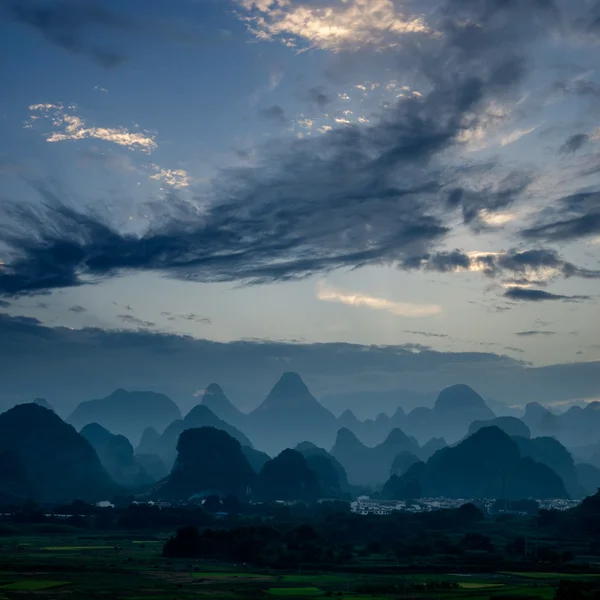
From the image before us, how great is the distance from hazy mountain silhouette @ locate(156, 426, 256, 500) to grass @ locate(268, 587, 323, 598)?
10826cm

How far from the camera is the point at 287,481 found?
16238 cm

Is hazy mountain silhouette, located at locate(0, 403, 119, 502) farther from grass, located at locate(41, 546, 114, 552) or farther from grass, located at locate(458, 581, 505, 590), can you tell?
grass, located at locate(458, 581, 505, 590)

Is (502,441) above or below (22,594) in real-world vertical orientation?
above

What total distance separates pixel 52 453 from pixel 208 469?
136 feet

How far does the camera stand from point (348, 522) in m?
95.6

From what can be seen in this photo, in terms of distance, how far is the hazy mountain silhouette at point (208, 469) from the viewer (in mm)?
159500

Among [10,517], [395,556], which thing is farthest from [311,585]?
[10,517]

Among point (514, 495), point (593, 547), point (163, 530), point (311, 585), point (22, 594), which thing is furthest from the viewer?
point (514, 495)

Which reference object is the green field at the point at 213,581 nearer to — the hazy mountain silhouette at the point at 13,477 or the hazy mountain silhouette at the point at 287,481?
the hazy mountain silhouette at the point at 13,477

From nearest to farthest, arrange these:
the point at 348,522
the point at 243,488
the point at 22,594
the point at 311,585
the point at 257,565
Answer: the point at 22,594 < the point at 311,585 < the point at 257,565 < the point at 348,522 < the point at 243,488

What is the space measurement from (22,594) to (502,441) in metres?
160

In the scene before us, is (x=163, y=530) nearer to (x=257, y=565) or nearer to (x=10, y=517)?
(x=10, y=517)

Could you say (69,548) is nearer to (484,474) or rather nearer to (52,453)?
(52,453)

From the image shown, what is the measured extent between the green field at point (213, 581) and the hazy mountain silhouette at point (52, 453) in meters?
99.2
